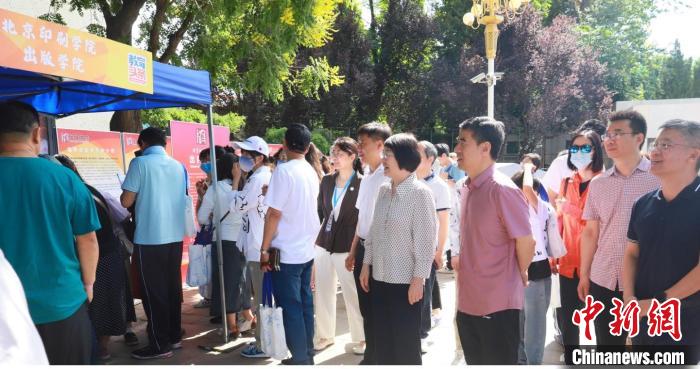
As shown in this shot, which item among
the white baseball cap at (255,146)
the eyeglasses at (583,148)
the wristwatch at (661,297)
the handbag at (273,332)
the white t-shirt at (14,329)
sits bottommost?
the handbag at (273,332)

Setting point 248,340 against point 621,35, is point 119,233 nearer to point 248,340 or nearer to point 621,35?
point 248,340

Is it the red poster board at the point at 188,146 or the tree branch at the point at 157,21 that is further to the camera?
the tree branch at the point at 157,21

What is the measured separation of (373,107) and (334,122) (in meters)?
2.33

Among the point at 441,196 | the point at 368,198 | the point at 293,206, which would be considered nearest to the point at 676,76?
the point at 441,196

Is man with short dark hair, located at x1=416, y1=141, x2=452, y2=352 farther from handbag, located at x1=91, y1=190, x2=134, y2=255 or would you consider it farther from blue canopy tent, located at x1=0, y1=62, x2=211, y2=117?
handbag, located at x1=91, y1=190, x2=134, y2=255

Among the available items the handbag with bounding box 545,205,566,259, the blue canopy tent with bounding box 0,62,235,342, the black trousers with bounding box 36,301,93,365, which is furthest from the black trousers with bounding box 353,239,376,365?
the black trousers with bounding box 36,301,93,365

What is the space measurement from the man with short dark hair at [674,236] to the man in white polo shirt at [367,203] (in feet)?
5.39

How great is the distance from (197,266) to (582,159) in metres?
3.45

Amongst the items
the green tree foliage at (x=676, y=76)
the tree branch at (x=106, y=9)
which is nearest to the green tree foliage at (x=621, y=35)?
the green tree foliage at (x=676, y=76)

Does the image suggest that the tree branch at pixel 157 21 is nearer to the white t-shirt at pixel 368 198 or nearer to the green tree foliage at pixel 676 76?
the white t-shirt at pixel 368 198

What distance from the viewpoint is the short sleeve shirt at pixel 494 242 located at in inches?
97.8

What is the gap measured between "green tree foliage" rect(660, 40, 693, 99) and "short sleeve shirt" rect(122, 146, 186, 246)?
43.3 metres

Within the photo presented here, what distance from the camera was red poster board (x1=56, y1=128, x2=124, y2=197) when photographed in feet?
17.8

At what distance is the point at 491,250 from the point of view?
8.34 ft
